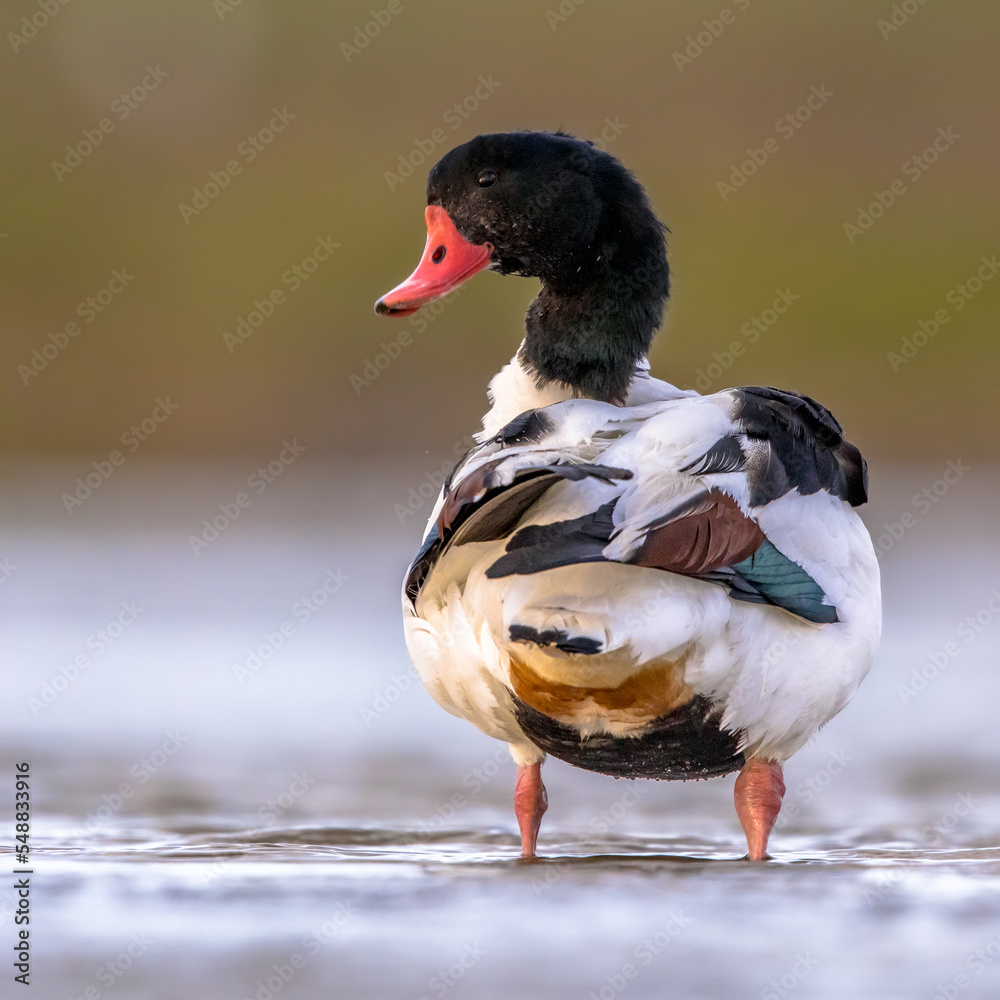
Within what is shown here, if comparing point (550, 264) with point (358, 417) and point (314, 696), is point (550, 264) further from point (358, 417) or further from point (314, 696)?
point (358, 417)

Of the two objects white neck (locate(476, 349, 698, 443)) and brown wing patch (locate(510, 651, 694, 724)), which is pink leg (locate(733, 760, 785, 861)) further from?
white neck (locate(476, 349, 698, 443))

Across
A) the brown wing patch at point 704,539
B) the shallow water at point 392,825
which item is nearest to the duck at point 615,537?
the brown wing patch at point 704,539

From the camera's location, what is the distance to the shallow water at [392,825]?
346cm

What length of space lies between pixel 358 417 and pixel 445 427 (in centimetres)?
93

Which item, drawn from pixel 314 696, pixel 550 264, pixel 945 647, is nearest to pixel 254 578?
pixel 314 696

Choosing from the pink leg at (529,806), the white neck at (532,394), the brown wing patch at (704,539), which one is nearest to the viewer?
the brown wing patch at (704,539)

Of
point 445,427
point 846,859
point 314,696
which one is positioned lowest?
point 846,859

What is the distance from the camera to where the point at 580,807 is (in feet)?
18.6

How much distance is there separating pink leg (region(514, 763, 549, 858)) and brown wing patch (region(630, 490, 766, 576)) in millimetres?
1321

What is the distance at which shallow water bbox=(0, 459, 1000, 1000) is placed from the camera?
3457 millimetres

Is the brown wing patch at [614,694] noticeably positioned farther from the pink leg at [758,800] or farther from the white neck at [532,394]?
the white neck at [532,394]

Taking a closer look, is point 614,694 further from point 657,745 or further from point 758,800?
point 758,800

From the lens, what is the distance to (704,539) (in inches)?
150

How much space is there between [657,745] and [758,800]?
407mm
